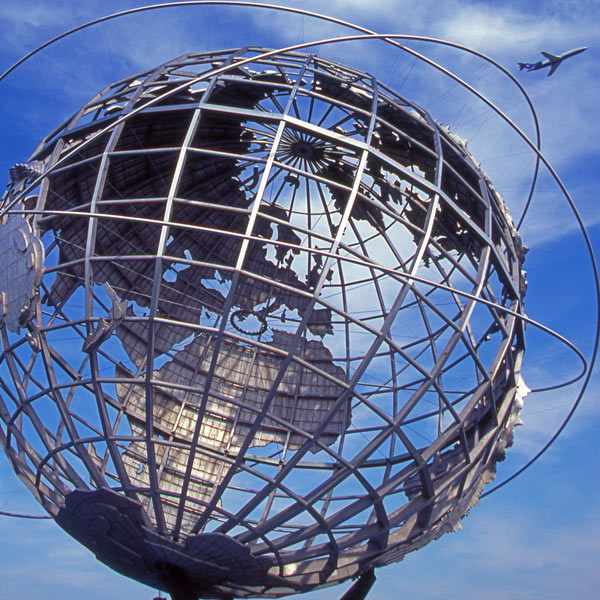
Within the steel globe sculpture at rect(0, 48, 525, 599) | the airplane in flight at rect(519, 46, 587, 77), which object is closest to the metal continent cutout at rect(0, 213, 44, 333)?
the steel globe sculpture at rect(0, 48, 525, 599)

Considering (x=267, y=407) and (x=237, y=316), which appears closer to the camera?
(x=267, y=407)

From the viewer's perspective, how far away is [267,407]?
1490 cm

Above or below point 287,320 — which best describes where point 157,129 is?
above

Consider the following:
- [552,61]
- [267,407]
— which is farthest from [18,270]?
[552,61]

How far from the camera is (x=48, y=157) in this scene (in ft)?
67.4

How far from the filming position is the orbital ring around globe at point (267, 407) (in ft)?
51.9

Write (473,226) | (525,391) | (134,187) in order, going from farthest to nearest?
(134,187), (525,391), (473,226)

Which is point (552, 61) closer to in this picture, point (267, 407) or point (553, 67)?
point (553, 67)

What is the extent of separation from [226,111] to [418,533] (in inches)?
478

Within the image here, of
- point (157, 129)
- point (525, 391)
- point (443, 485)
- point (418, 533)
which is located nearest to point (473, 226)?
point (525, 391)

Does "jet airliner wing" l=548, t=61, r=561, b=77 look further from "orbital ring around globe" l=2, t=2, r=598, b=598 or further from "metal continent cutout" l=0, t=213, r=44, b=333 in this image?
"metal continent cutout" l=0, t=213, r=44, b=333

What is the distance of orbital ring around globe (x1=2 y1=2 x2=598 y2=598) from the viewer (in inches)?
623

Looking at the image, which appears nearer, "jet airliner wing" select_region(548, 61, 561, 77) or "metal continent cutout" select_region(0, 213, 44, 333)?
"metal continent cutout" select_region(0, 213, 44, 333)

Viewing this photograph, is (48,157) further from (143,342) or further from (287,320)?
(287,320)
